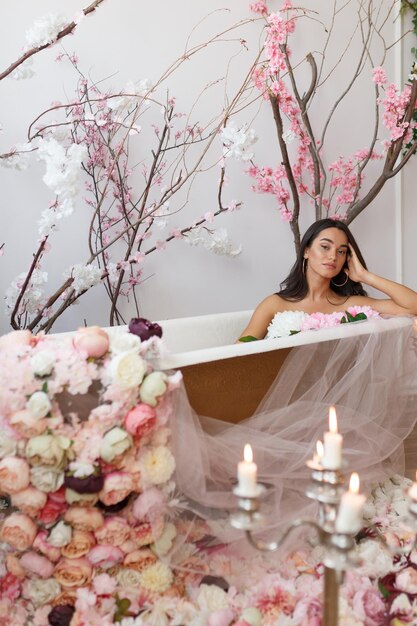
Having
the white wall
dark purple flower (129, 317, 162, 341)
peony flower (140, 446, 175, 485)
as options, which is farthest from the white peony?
peony flower (140, 446, 175, 485)

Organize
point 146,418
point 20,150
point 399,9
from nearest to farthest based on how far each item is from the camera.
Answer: point 146,418 < point 20,150 < point 399,9

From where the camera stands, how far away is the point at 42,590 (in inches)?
70.9

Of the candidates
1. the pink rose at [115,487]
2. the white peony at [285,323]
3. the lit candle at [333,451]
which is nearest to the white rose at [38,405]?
the pink rose at [115,487]

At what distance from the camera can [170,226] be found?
3863 millimetres

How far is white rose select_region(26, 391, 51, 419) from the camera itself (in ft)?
5.63

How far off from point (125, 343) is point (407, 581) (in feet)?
3.25

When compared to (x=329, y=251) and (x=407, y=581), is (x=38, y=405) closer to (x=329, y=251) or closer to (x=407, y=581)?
(x=407, y=581)

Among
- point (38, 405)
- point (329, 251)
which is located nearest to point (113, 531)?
point (38, 405)

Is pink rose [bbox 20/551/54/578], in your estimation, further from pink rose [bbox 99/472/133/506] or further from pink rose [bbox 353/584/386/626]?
pink rose [bbox 353/584/386/626]

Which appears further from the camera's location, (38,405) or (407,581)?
(407,581)

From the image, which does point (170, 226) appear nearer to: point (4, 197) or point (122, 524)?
point (4, 197)

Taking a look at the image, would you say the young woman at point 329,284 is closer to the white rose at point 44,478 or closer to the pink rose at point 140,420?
the pink rose at point 140,420

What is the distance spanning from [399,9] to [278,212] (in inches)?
62.8

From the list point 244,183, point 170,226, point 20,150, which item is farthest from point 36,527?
point 244,183
